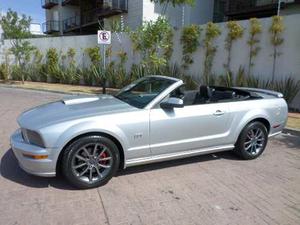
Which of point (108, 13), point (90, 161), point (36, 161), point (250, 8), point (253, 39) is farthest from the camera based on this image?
point (108, 13)

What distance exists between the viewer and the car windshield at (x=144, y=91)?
4.46 metres

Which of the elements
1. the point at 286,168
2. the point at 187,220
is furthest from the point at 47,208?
the point at 286,168

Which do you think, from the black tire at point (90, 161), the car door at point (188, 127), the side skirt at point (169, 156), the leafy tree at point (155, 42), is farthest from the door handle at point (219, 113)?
the leafy tree at point (155, 42)

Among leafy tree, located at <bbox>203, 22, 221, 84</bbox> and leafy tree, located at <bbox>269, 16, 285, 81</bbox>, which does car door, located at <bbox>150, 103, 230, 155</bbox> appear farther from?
leafy tree, located at <bbox>203, 22, 221, 84</bbox>

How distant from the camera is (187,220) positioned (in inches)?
127

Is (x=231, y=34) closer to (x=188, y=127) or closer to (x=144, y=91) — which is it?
(x=144, y=91)

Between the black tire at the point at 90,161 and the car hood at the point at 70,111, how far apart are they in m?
0.36

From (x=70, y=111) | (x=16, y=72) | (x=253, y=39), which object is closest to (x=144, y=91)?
(x=70, y=111)

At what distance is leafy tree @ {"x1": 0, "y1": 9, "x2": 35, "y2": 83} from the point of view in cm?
1628

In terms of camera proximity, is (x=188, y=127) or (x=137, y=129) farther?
(x=188, y=127)

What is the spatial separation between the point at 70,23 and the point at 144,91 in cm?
2968

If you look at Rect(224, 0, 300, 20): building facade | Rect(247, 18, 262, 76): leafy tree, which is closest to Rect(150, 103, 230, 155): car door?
Rect(247, 18, 262, 76): leafy tree

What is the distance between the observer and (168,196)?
148 inches

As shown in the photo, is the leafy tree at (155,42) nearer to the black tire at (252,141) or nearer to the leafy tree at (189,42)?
the leafy tree at (189,42)
